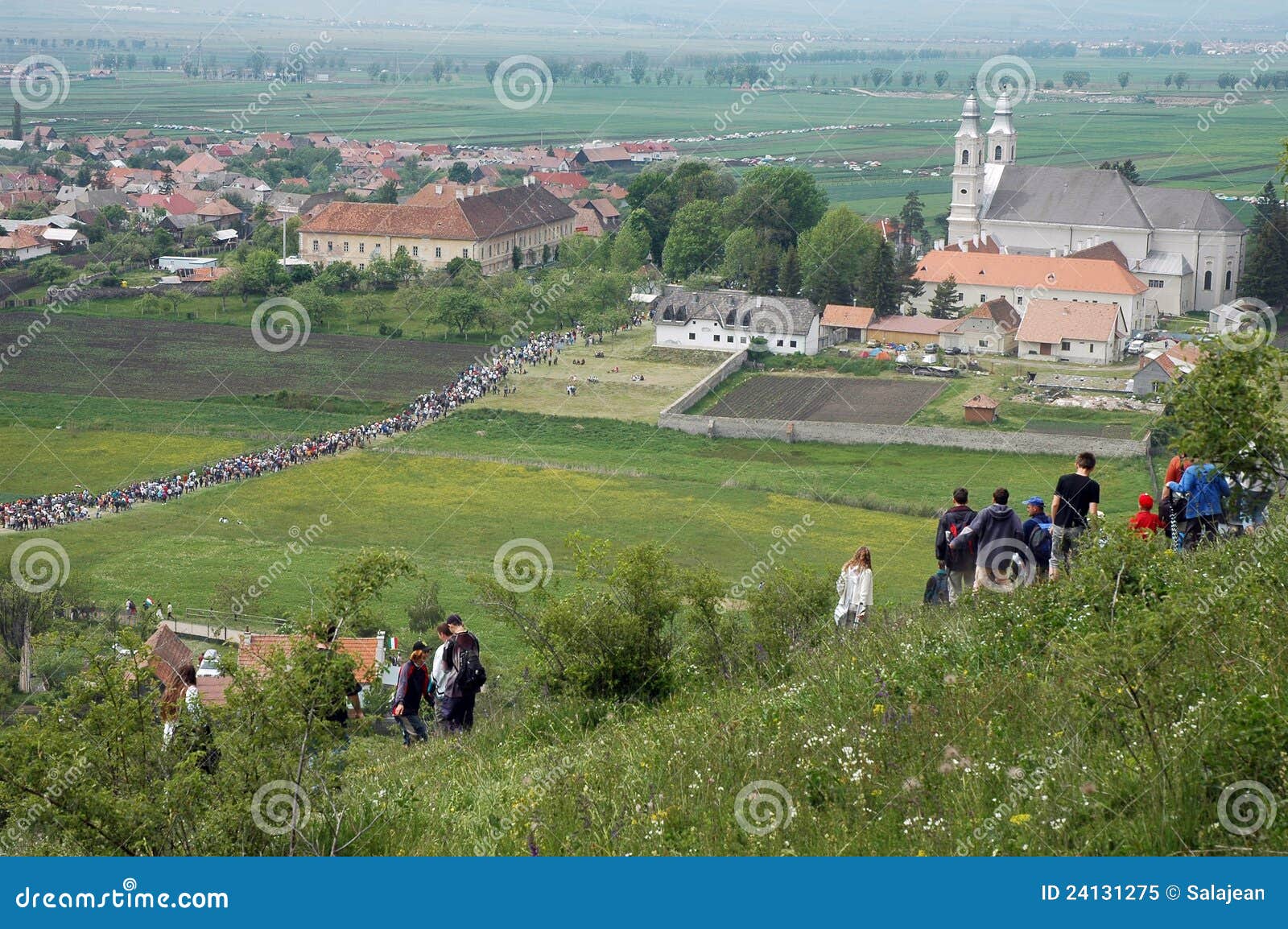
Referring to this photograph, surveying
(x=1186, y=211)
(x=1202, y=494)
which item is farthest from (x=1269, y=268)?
(x=1202, y=494)

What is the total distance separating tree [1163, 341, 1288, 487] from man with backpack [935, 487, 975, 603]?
157 centimetres

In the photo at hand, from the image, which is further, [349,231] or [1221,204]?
[349,231]

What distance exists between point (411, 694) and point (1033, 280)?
114 feet

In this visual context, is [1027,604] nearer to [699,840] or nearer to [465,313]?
[699,840]

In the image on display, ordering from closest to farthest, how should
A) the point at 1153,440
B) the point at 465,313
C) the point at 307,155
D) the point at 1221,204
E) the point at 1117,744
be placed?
the point at 1117,744
the point at 1153,440
the point at 465,313
the point at 1221,204
the point at 307,155

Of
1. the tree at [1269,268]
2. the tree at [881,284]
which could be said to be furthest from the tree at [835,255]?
the tree at [1269,268]

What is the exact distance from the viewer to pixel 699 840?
558cm

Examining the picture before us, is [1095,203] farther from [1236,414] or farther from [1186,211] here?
[1236,414]

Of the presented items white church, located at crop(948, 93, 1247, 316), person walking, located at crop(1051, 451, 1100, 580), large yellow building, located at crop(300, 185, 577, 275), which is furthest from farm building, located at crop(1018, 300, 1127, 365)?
person walking, located at crop(1051, 451, 1100, 580)

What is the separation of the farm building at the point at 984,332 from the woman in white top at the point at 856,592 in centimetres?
2940

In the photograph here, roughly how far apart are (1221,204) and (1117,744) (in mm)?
41985

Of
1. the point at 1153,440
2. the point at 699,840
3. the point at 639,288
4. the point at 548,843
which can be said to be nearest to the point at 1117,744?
the point at 699,840

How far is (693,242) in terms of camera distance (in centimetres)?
4638

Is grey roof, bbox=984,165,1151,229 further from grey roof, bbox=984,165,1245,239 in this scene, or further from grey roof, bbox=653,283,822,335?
grey roof, bbox=653,283,822,335
